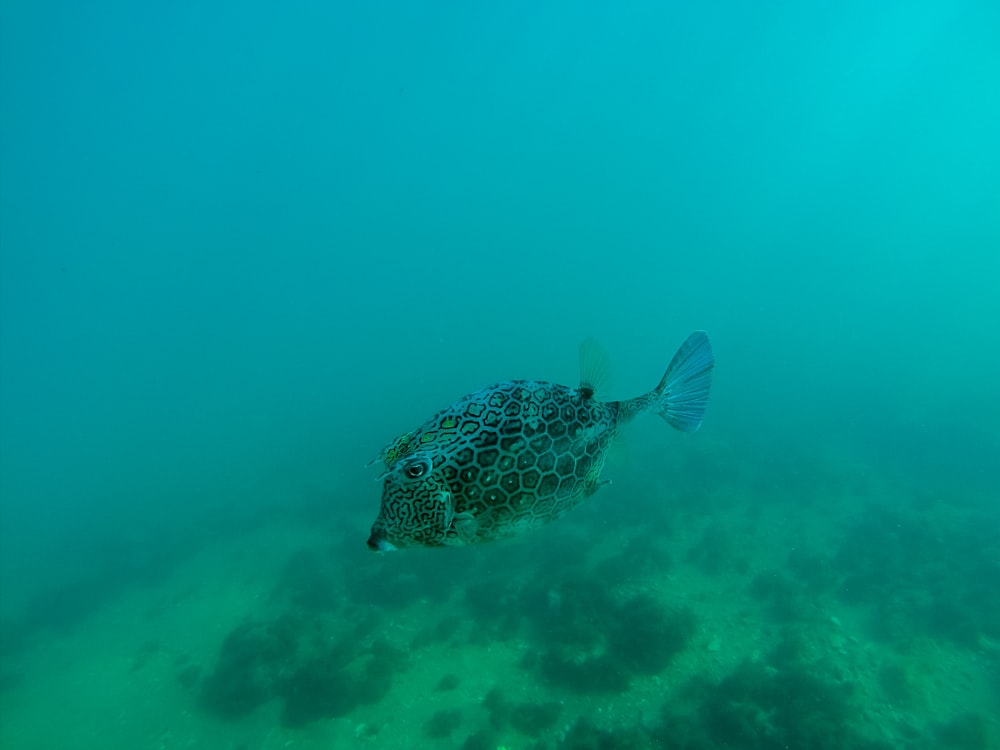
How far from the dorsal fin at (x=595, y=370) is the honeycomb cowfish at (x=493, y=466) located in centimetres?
9

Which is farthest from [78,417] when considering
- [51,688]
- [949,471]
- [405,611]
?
[949,471]

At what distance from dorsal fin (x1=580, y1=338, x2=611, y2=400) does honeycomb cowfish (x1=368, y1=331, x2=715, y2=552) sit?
90 millimetres

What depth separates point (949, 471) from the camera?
20125 mm

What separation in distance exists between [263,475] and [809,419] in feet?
106

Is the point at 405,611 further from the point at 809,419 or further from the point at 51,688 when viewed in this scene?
the point at 809,419

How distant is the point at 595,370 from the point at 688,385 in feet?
2.74

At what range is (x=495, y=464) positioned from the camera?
2334mm

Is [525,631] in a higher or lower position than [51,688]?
higher

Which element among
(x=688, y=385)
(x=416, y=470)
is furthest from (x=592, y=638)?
(x=416, y=470)

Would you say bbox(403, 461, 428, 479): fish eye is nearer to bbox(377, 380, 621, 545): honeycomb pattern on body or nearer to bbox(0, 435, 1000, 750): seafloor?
bbox(377, 380, 621, 545): honeycomb pattern on body

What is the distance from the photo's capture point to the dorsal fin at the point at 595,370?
3.21 meters

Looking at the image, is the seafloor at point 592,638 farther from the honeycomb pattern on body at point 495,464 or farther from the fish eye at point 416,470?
the fish eye at point 416,470

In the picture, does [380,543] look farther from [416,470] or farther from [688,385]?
[688,385]

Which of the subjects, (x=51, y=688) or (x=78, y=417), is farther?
(x=78, y=417)
